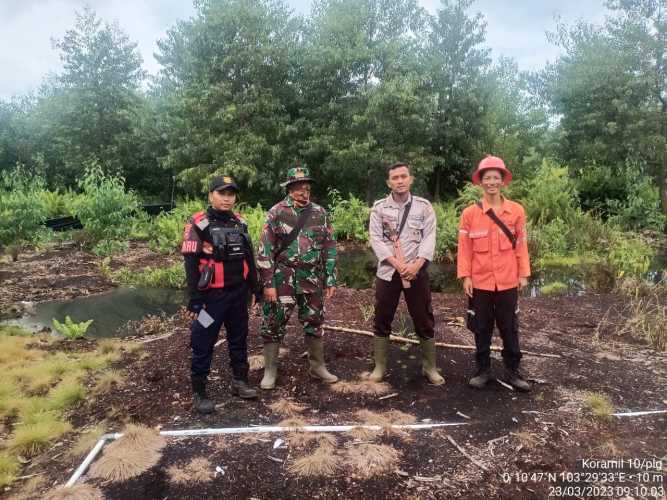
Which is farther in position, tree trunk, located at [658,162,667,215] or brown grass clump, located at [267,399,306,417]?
tree trunk, located at [658,162,667,215]

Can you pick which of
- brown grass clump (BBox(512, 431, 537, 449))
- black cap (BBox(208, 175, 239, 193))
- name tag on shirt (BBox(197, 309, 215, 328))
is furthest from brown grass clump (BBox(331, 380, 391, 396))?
black cap (BBox(208, 175, 239, 193))

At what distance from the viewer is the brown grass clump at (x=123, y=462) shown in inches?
118

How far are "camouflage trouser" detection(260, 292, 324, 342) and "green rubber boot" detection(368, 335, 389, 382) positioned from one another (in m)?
0.52

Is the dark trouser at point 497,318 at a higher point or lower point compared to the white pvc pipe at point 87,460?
higher

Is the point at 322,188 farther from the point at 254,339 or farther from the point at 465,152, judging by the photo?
the point at 254,339

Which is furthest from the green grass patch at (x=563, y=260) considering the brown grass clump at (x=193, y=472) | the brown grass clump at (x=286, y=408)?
the brown grass clump at (x=193, y=472)

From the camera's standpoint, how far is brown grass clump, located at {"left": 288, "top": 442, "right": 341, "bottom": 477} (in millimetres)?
3000

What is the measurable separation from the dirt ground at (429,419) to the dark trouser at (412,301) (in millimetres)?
529

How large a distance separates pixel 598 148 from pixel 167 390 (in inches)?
601

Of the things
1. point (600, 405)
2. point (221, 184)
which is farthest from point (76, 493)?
point (600, 405)

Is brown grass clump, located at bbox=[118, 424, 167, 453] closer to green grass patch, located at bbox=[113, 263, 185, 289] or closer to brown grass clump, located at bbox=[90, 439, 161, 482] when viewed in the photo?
brown grass clump, located at bbox=[90, 439, 161, 482]

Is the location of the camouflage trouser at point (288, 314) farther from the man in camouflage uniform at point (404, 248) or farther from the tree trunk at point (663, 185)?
the tree trunk at point (663, 185)

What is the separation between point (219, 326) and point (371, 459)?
1520mm

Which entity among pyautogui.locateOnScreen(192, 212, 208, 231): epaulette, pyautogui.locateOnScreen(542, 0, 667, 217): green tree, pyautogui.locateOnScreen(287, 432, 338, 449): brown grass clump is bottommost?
pyautogui.locateOnScreen(287, 432, 338, 449): brown grass clump
